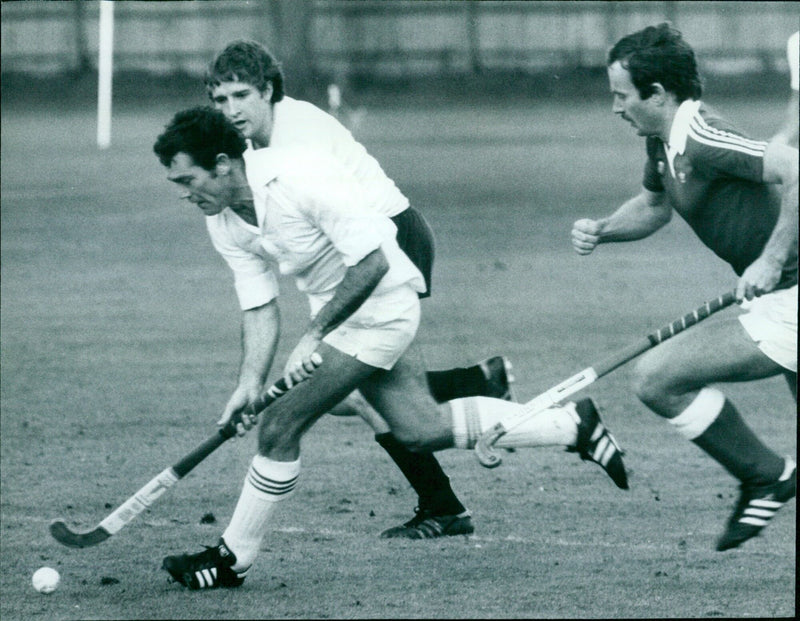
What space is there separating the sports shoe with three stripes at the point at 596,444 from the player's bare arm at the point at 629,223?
2.03ft

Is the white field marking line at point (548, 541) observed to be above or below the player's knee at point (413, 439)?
below

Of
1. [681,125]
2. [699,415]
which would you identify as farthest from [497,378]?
[681,125]

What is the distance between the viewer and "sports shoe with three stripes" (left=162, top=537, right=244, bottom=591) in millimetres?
6281

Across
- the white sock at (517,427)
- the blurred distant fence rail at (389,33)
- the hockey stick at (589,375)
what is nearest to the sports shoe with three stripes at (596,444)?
the white sock at (517,427)

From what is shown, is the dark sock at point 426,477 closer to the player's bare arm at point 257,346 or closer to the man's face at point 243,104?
the player's bare arm at point 257,346

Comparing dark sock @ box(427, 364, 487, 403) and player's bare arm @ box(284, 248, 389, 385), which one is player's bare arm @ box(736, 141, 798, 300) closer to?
player's bare arm @ box(284, 248, 389, 385)

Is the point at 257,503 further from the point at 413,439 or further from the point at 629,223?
the point at 629,223

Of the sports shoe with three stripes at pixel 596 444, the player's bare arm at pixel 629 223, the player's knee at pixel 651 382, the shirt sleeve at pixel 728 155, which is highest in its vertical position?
the shirt sleeve at pixel 728 155

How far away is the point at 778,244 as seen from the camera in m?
5.26

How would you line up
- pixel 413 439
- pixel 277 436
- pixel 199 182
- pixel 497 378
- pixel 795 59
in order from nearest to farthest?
pixel 795 59, pixel 199 182, pixel 277 436, pixel 413 439, pixel 497 378

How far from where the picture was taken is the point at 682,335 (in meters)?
5.76

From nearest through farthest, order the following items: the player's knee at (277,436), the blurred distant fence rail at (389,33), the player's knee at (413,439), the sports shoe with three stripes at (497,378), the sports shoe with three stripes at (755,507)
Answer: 1. the sports shoe with three stripes at (755,507)
2. the player's knee at (277,436)
3. the player's knee at (413,439)
4. the sports shoe with three stripes at (497,378)
5. the blurred distant fence rail at (389,33)

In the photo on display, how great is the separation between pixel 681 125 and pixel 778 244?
586 millimetres

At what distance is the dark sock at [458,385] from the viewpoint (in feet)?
23.2
